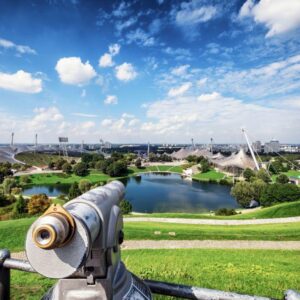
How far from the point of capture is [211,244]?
49.3 feet

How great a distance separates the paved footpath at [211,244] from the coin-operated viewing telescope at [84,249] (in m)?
12.3

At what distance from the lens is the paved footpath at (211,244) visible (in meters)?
14.1

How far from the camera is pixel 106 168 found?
78.6 metres

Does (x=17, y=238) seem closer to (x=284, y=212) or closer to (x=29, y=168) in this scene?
(x=284, y=212)

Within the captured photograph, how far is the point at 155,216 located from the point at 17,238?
11.7 m

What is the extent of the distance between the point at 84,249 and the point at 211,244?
14708 mm

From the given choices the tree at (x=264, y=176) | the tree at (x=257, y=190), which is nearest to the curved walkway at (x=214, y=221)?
the tree at (x=257, y=190)

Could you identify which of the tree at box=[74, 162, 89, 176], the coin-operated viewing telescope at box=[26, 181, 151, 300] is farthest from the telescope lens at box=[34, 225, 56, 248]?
the tree at box=[74, 162, 89, 176]

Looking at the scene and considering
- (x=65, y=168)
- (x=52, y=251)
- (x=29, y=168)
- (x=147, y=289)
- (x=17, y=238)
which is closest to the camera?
(x=52, y=251)

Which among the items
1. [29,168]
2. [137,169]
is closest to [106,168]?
[137,169]

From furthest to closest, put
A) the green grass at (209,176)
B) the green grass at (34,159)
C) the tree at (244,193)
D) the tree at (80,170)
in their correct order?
the green grass at (34,159)
the green grass at (209,176)
the tree at (80,170)
the tree at (244,193)

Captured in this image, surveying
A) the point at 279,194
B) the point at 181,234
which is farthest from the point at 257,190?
the point at 181,234

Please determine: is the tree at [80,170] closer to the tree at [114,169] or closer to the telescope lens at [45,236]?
the tree at [114,169]

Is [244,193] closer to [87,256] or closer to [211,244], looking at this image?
[211,244]
